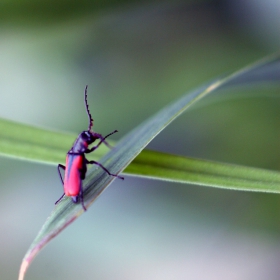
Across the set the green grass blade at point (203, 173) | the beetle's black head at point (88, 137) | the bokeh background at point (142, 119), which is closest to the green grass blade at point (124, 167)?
the green grass blade at point (203, 173)

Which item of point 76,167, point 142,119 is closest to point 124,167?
point 76,167

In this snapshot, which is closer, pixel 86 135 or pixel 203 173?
pixel 203 173

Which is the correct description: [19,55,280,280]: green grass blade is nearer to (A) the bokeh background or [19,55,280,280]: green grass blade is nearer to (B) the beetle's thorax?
(B) the beetle's thorax

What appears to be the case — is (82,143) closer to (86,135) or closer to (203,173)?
(86,135)

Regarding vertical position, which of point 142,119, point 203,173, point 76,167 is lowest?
point 76,167

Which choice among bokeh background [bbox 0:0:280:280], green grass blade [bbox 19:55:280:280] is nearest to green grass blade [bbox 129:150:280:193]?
green grass blade [bbox 19:55:280:280]

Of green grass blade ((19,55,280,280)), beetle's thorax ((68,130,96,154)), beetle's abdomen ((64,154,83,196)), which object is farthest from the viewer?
beetle's thorax ((68,130,96,154))

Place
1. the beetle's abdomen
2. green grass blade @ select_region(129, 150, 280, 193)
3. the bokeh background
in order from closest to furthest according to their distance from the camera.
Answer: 1. green grass blade @ select_region(129, 150, 280, 193)
2. the beetle's abdomen
3. the bokeh background
